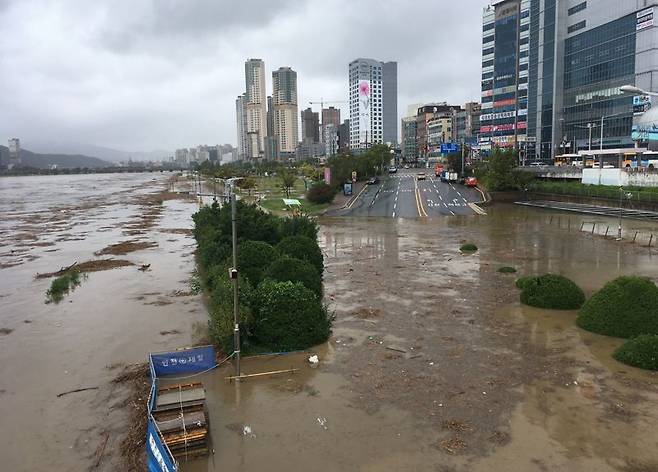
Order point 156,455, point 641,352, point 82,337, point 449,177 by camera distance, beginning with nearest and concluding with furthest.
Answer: point 156,455, point 641,352, point 82,337, point 449,177

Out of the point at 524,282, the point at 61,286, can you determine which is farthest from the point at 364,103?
the point at 524,282

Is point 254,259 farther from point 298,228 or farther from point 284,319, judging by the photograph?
point 298,228

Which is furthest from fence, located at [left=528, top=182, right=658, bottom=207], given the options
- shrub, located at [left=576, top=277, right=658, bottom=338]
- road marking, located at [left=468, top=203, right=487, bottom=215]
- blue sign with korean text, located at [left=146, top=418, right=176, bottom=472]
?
blue sign with korean text, located at [left=146, top=418, right=176, bottom=472]

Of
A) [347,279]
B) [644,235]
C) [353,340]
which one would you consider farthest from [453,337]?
[644,235]

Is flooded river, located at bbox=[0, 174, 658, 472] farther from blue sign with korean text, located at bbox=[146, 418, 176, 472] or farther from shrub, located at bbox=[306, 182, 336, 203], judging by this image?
shrub, located at bbox=[306, 182, 336, 203]

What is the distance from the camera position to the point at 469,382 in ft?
48.9

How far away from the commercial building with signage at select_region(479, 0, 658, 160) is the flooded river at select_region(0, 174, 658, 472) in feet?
253

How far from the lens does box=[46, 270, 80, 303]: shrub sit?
26.4m

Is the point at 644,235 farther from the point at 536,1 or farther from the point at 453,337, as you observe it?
the point at 536,1

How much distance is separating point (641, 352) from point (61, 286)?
1020 inches

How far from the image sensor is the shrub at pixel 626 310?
17766mm

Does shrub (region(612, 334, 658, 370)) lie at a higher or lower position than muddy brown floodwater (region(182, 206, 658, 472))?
higher

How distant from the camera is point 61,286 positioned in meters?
28.2

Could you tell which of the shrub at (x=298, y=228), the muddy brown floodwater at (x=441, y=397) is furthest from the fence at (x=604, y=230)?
the shrub at (x=298, y=228)
